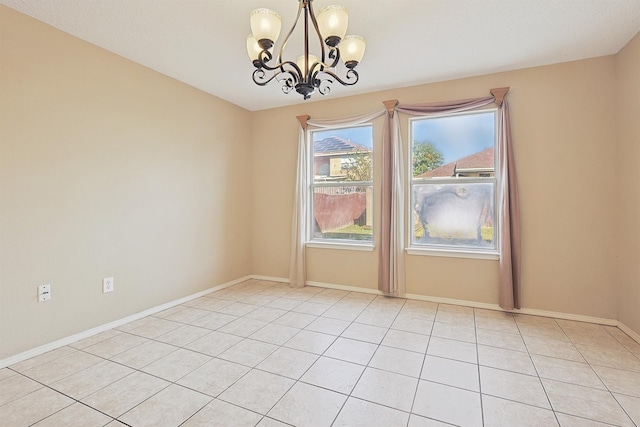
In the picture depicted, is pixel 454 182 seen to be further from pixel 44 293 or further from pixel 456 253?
pixel 44 293

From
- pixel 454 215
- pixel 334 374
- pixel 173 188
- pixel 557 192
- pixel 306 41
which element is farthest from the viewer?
pixel 454 215

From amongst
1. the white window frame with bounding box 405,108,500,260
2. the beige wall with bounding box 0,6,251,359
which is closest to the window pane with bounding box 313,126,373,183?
the white window frame with bounding box 405,108,500,260

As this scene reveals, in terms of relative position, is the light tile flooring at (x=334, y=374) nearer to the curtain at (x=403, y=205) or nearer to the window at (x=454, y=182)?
the curtain at (x=403, y=205)

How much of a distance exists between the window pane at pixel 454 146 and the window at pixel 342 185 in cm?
60

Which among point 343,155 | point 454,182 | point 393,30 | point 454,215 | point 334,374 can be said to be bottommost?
point 334,374

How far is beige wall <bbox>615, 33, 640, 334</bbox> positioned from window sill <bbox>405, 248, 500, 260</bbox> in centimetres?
98

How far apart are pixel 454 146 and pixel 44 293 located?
404cm

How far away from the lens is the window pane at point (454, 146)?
3293mm

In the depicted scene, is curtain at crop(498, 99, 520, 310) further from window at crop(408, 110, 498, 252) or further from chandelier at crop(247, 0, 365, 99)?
chandelier at crop(247, 0, 365, 99)

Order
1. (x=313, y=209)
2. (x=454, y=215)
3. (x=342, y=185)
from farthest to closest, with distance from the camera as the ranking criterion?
(x=313, y=209) → (x=342, y=185) → (x=454, y=215)

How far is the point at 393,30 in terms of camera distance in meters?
2.38

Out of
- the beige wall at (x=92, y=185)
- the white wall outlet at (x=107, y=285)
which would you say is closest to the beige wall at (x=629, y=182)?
the beige wall at (x=92, y=185)

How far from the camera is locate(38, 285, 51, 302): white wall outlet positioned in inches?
89.0

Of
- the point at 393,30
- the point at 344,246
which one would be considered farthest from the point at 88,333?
the point at 393,30
